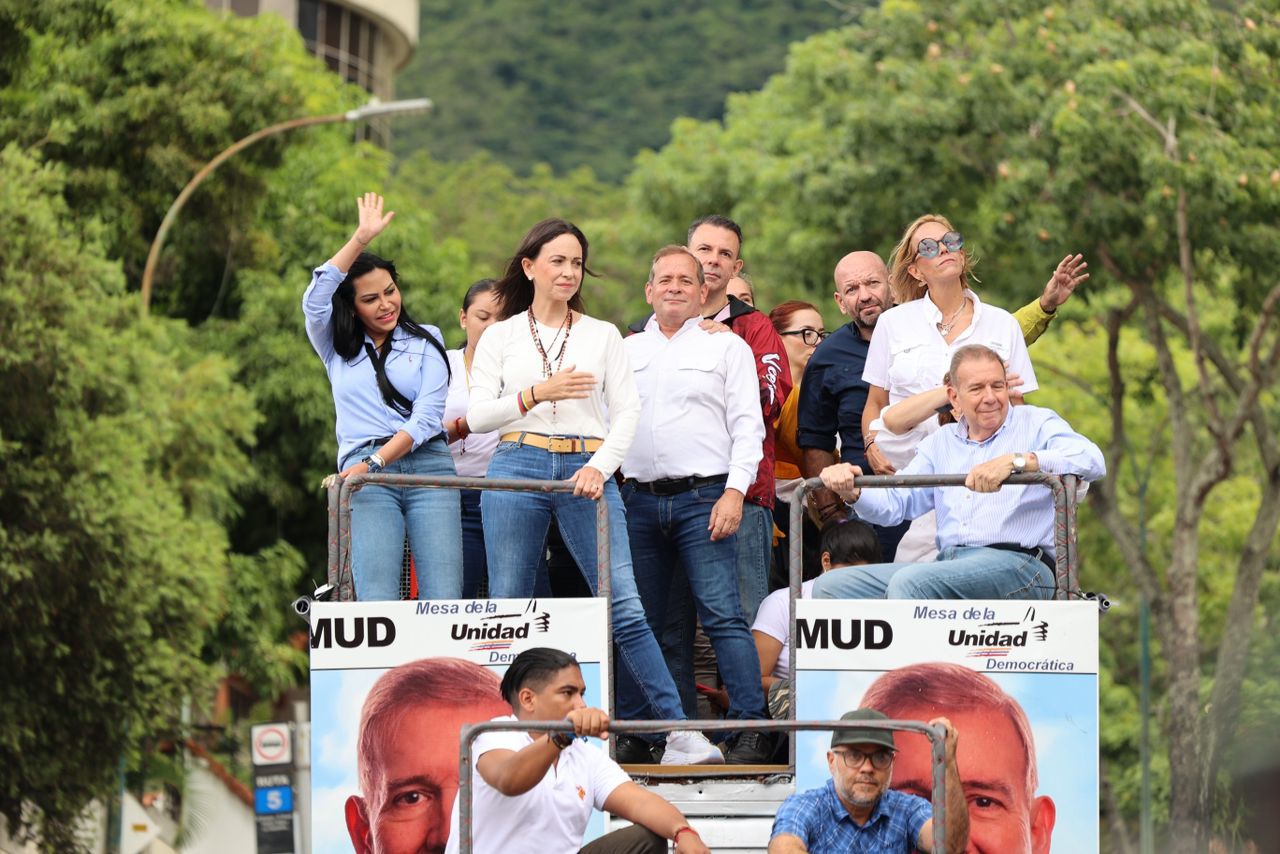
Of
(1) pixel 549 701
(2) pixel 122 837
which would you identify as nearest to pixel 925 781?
(1) pixel 549 701

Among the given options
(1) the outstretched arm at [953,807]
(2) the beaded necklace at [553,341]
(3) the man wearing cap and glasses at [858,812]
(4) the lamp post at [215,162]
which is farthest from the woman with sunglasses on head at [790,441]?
(4) the lamp post at [215,162]

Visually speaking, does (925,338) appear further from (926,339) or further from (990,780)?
(990,780)

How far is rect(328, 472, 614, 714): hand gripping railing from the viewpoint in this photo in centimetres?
804

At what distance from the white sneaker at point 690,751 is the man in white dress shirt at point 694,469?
17 centimetres

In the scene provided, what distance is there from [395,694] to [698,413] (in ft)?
5.96

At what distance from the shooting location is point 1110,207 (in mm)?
23031

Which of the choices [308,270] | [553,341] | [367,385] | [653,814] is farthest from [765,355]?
[308,270]

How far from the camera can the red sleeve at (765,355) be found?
9578mm

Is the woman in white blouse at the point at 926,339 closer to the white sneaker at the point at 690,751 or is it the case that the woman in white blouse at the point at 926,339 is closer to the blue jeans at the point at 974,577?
the blue jeans at the point at 974,577

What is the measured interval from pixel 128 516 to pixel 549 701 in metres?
14.6

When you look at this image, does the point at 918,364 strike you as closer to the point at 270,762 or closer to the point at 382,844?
the point at 382,844

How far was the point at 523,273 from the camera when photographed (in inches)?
351

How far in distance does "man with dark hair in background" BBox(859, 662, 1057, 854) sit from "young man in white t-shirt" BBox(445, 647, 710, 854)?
3.45 ft

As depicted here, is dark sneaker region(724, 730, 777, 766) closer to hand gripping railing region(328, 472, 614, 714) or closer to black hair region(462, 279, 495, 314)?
hand gripping railing region(328, 472, 614, 714)
